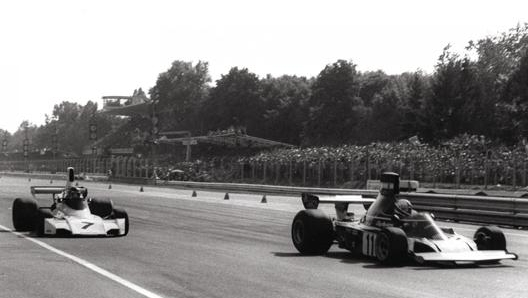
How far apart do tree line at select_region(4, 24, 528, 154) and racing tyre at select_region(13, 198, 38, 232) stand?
45.3 metres

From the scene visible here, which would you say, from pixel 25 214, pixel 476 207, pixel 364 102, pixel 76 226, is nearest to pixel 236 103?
pixel 364 102

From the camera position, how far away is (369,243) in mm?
11539

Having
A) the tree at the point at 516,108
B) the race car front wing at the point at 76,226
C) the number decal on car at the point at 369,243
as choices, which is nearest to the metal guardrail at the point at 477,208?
the number decal on car at the point at 369,243

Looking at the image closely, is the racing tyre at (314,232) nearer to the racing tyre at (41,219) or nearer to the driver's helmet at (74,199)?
the driver's helmet at (74,199)

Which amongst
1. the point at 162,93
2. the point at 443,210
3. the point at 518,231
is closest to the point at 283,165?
the point at 443,210

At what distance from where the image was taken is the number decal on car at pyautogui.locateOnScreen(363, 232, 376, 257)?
1141 centimetres

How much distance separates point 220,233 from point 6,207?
12.8m

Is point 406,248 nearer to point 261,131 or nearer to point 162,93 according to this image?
point 261,131

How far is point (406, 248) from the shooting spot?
10.7 metres

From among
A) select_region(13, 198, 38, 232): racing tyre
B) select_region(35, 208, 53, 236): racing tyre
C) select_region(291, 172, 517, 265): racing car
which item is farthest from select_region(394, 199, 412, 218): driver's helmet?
select_region(13, 198, 38, 232): racing tyre

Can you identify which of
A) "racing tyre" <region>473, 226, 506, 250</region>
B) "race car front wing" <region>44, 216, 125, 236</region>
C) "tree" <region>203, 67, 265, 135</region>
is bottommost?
"race car front wing" <region>44, 216, 125, 236</region>

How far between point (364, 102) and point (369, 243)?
268 ft

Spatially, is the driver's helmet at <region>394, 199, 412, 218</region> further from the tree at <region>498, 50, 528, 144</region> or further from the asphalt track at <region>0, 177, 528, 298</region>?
the tree at <region>498, 50, 528, 144</region>

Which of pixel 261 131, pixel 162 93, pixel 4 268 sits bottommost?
pixel 4 268
